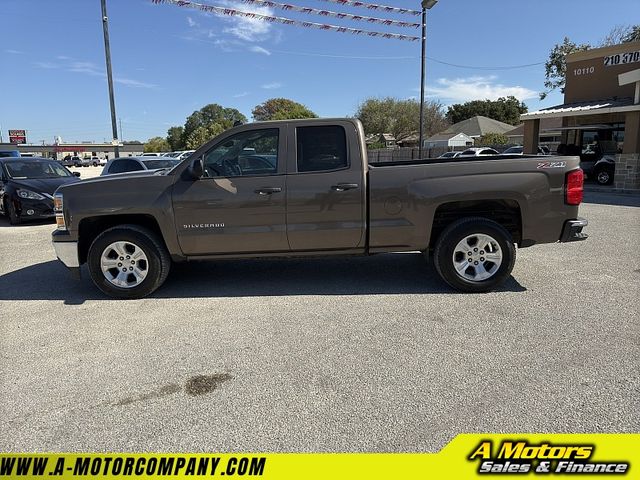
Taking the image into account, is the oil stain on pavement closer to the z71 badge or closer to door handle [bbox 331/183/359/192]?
door handle [bbox 331/183/359/192]

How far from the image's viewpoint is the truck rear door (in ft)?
15.8

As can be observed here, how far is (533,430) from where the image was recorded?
2.60 meters

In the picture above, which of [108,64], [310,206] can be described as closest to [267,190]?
[310,206]

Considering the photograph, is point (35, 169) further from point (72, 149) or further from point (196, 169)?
point (72, 149)

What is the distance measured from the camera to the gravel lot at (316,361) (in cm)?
268

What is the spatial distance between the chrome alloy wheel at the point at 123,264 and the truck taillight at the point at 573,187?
4.74 meters

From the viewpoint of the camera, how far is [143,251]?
16.4 feet

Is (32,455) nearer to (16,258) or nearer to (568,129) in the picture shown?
(16,258)

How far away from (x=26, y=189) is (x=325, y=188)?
925 cm

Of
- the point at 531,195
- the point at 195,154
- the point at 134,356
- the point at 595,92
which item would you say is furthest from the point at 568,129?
the point at 134,356

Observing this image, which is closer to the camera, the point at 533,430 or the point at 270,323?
the point at 533,430

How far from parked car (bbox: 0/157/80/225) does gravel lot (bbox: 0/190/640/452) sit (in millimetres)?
5575

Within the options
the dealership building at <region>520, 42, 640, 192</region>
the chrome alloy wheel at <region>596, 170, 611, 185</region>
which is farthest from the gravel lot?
the chrome alloy wheel at <region>596, 170, 611, 185</region>

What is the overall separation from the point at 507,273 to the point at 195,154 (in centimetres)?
373
